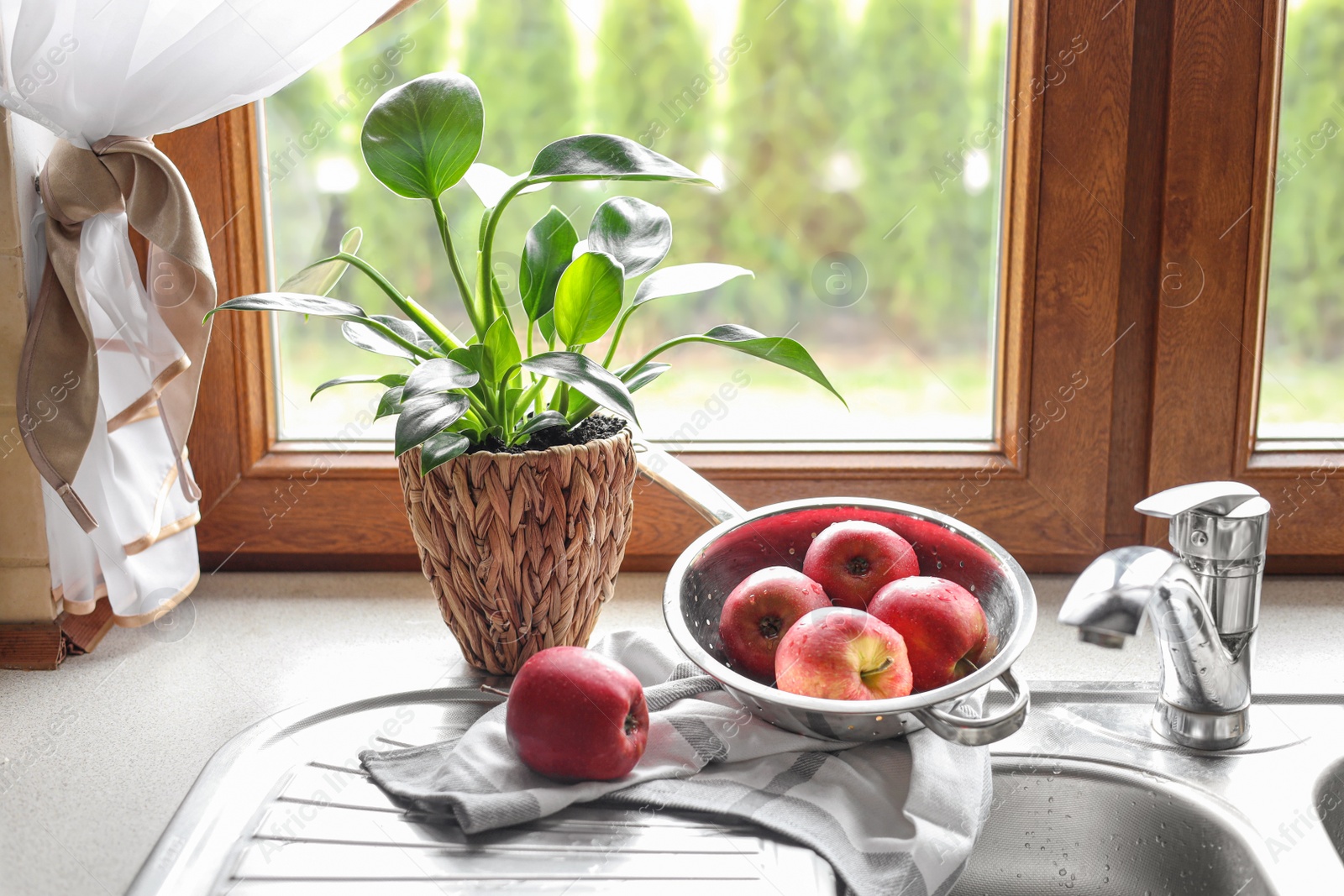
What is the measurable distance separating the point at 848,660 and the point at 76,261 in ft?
2.29

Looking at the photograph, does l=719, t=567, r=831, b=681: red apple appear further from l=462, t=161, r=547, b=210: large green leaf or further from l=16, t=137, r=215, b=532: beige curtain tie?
l=16, t=137, r=215, b=532: beige curtain tie

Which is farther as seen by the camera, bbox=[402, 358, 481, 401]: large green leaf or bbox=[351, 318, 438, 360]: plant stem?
bbox=[351, 318, 438, 360]: plant stem

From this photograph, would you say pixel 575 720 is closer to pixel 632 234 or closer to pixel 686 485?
pixel 686 485

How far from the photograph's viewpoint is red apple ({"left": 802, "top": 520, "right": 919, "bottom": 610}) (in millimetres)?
859

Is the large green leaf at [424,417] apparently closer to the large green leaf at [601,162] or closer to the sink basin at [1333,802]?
the large green leaf at [601,162]

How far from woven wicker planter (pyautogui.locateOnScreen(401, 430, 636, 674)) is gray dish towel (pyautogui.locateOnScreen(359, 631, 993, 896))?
87 millimetres

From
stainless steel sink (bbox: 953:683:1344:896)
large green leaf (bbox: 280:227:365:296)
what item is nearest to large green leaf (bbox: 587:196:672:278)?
large green leaf (bbox: 280:227:365:296)

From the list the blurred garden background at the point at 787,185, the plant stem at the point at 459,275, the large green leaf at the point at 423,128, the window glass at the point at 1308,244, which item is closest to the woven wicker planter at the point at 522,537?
the plant stem at the point at 459,275

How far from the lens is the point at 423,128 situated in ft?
2.52

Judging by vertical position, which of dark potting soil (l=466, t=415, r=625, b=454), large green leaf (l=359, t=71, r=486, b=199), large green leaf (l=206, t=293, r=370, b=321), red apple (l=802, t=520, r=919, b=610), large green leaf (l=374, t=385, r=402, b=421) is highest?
large green leaf (l=359, t=71, r=486, b=199)

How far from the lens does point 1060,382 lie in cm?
111

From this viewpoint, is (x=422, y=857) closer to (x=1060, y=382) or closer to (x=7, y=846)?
(x=7, y=846)

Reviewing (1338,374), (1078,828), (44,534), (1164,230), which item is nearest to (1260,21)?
(1164,230)

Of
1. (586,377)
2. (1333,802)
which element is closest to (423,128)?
(586,377)
